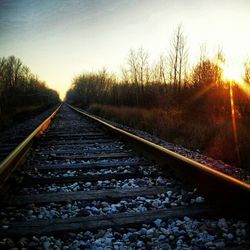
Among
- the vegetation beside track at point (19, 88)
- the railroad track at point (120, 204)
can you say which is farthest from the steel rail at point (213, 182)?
the vegetation beside track at point (19, 88)

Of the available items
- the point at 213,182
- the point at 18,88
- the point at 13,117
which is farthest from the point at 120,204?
the point at 18,88

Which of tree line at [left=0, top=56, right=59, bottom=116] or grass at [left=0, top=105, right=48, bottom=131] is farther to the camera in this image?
tree line at [left=0, top=56, right=59, bottom=116]

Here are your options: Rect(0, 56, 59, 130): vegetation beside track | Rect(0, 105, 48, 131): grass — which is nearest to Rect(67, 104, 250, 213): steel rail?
Rect(0, 105, 48, 131): grass

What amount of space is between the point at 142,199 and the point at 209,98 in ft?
35.7

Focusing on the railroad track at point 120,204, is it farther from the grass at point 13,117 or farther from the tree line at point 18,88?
the tree line at point 18,88

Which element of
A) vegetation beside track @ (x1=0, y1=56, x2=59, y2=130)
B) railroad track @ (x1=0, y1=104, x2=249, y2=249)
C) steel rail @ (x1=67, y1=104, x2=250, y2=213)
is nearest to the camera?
railroad track @ (x1=0, y1=104, x2=249, y2=249)

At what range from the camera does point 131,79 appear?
33.9 meters

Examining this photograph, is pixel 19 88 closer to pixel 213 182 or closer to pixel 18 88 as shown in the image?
pixel 18 88

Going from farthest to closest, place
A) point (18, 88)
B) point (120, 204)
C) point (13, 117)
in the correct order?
point (18, 88)
point (13, 117)
point (120, 204)

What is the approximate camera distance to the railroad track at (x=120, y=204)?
192 cm

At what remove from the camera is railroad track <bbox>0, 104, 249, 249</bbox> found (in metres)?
1.92

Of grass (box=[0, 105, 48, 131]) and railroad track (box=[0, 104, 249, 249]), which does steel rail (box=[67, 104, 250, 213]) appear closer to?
railroad track (box=[0, 104, 249, 249])

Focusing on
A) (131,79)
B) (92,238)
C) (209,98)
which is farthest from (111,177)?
(131,79)

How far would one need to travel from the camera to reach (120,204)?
254cm
